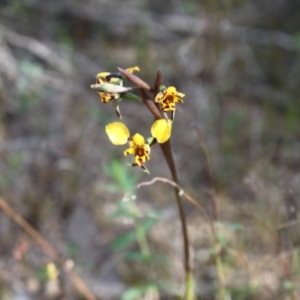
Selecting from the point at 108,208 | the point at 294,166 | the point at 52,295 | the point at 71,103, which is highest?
the point at 71,103

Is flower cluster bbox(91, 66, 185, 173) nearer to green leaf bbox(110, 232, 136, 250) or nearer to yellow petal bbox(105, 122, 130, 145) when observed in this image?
yellow petal bbox(105, 122, 130, 145)

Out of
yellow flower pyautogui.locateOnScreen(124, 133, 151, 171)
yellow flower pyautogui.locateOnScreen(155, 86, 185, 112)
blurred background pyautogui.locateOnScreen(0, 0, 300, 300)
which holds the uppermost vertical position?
blurred background pyautogui.locateOnScreen(0, 0, 300, 300)

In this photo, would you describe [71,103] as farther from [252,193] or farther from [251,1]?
[251,1]

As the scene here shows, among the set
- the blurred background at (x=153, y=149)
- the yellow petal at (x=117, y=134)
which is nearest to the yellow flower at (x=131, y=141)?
the yellow petal at (x=117, y=134)

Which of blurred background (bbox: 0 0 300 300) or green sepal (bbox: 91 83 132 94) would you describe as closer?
green sepal (bbox: 91 83 132 94)

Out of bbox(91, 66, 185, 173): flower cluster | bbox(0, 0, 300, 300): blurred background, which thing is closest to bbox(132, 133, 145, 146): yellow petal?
bbox(91, 66, 185, 173): flower cluster

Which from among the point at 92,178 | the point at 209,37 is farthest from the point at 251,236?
the point at 209,37

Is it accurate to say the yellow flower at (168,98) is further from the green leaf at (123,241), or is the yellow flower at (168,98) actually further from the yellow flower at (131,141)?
the green leaf at (123,241)
